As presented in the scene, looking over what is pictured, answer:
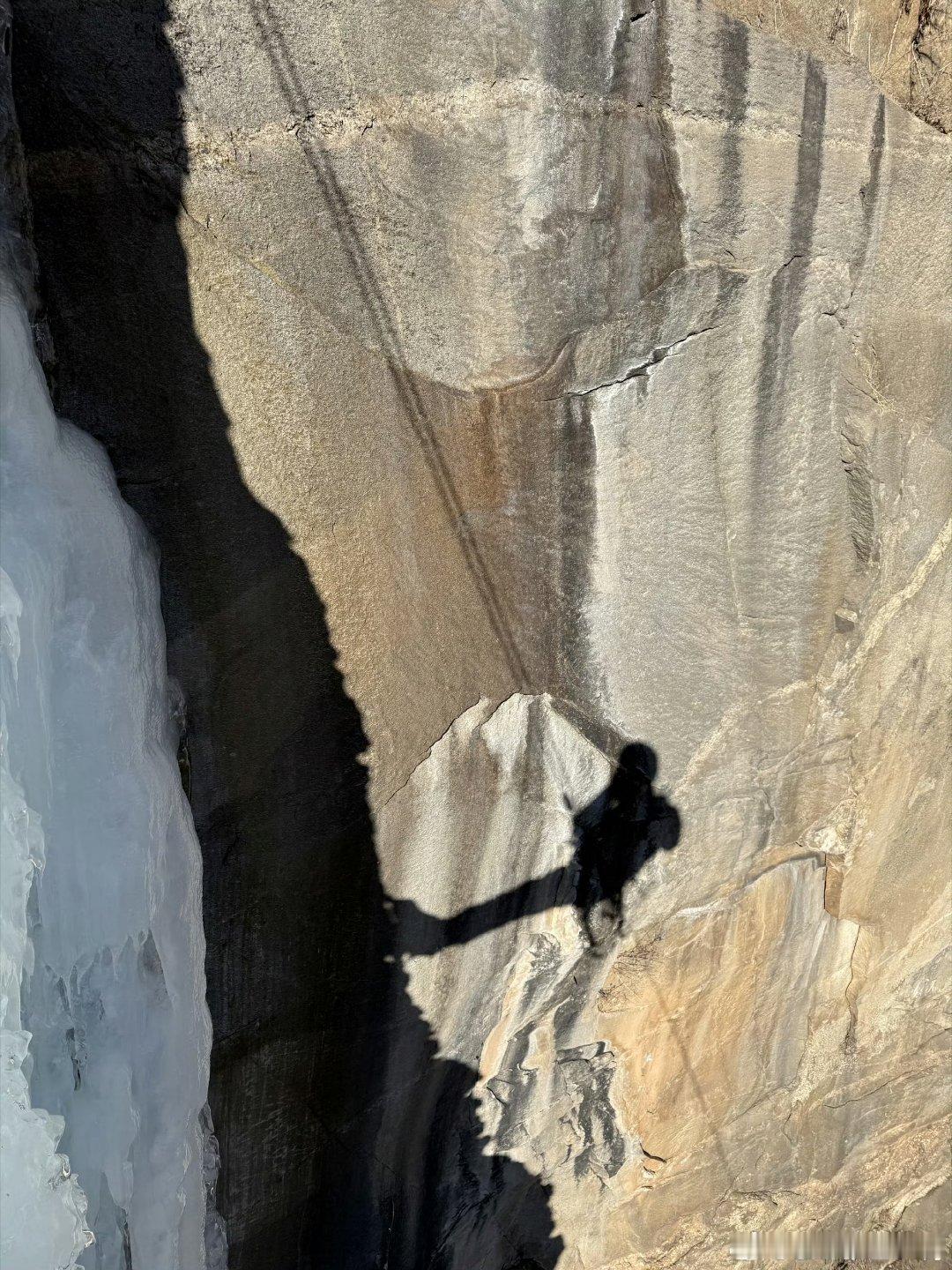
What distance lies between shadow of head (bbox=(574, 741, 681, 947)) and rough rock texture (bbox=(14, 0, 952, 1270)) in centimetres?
2

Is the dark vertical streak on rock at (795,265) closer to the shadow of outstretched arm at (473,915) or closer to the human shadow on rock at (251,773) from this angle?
the human shadow on rock at (251,773)

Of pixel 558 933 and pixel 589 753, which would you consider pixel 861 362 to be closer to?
pixel 589 753

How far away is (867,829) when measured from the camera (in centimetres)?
356

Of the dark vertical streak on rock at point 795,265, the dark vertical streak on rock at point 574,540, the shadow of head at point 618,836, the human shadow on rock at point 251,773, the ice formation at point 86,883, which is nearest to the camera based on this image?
the ice formation at point 86,883

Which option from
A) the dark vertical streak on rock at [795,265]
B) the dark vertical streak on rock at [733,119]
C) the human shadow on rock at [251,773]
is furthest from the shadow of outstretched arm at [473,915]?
the dark vertical streak on rock at [733,119]

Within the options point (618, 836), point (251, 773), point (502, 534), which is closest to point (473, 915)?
point (618, 836)

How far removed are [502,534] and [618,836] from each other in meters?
1.08

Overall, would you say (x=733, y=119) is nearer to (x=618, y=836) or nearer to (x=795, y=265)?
(x=795, y=265)

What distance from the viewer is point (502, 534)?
8.74ft

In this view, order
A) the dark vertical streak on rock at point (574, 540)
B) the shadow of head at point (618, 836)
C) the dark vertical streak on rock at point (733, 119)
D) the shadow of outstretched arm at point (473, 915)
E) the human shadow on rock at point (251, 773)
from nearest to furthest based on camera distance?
the human shadow on rock at point (251, 773) → the dark vertical streak on rock at point (733, 119) → the dark vertical streak on rock at point (574, 540) → the shadow of outstretched arm at point (473, 915) → the shadow of head at point (618, 836)

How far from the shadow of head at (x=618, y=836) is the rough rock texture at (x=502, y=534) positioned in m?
0.02

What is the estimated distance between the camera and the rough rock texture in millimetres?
2133

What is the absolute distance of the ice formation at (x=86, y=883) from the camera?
6.04ft

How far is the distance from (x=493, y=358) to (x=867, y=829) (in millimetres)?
2243
